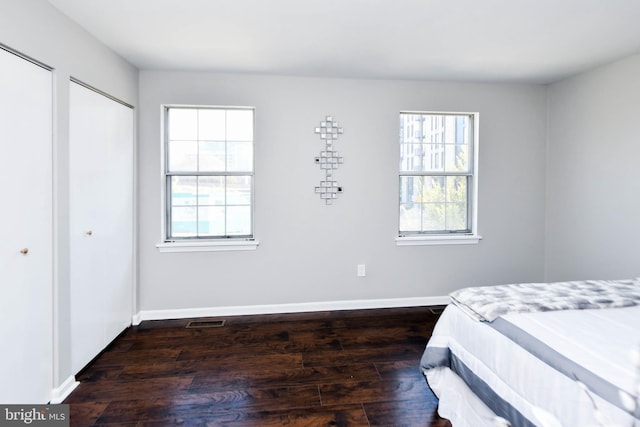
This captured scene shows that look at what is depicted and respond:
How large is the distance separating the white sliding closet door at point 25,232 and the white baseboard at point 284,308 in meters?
1.23

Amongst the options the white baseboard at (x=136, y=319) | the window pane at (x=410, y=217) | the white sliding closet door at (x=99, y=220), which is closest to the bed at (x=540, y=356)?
the window pane at (x=410, y=217)

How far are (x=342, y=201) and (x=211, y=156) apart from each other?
142 centimetres

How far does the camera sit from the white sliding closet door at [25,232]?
1.59 meters

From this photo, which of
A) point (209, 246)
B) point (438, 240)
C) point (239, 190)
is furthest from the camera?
point (438, 240)

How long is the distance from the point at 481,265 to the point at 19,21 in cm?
420

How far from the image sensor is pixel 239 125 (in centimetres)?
325

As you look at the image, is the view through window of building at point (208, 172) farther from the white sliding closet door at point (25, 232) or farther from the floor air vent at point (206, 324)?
the white sliding closet door at point (25, 232)

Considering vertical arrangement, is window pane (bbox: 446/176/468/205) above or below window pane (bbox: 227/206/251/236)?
above

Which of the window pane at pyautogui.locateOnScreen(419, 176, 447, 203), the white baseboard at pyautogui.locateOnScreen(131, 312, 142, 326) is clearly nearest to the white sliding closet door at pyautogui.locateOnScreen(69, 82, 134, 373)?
the white baseboard at pyautogui.locateOnScreen(131, 312, 142, 326)

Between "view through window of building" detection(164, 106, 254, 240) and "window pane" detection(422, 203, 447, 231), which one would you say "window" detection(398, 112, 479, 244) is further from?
"view through window of building" detection(164, 106, 254, 240)

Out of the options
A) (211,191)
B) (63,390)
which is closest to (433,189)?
(211,191)

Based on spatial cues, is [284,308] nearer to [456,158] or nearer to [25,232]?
[25,232]

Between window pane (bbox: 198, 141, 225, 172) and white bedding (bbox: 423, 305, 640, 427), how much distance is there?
8.22 ft

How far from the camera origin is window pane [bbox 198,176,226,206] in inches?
127
